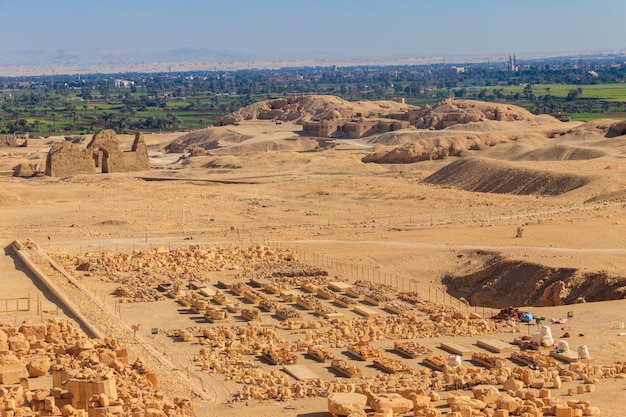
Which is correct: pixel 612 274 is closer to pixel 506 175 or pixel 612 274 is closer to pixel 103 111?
pixel 506 175

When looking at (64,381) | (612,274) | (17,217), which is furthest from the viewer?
(17,217)

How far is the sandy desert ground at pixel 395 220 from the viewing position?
33312 millimetres

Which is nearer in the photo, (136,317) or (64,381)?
(64,381)

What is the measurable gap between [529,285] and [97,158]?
43.5 meters

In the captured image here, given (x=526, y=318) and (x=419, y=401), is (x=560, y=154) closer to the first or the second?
(x=526, y=318)

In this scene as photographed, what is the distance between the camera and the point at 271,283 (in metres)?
36.9

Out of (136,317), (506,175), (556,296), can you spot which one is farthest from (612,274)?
(506,175)

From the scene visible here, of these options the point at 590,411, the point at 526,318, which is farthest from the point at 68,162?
the point at 590,411

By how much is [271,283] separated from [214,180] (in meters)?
34.0

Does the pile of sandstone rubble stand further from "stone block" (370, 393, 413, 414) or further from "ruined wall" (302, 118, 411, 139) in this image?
"ruined wall" (302, 118, 411, 139)

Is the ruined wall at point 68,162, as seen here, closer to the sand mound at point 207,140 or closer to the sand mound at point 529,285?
the sand mound at point 207,140

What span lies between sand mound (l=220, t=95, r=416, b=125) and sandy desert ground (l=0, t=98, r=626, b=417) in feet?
82.6

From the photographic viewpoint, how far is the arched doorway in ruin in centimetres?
7244

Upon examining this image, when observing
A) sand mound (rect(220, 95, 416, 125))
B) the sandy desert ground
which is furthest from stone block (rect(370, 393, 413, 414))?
sand mound (rect(220, 95, 416, 125))
